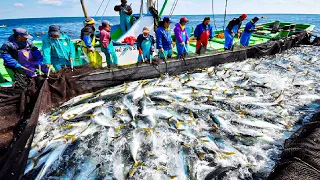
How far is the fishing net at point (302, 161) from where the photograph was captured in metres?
2.20

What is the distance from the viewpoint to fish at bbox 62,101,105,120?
4361 mm

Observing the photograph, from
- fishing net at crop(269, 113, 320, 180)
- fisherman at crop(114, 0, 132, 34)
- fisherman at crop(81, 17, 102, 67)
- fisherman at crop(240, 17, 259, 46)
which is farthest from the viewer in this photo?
fisherman at crop(240, 17, 259, 46)

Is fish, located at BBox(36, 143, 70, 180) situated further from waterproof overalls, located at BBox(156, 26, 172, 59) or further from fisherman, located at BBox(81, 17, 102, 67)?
waterproof overalls, located at BBox(156, 26, 172, 59)

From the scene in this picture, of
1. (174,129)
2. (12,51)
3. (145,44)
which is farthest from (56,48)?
(174,129)

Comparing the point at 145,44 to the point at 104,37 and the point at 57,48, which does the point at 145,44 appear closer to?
the point at 104,37

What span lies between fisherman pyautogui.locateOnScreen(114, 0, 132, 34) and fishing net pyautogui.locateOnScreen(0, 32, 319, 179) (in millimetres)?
4528

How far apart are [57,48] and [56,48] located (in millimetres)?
27

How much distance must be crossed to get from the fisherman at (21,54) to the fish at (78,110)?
70.9 inches

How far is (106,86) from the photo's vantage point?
5.66 m

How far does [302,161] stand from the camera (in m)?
2.38

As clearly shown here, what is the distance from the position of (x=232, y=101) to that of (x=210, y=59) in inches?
94.7

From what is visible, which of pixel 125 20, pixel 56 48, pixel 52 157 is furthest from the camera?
pixel 125 20

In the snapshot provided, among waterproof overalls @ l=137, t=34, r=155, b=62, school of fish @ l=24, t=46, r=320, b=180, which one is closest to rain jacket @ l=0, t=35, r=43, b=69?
school of fish @ l=24, t=46, r=320, b=180

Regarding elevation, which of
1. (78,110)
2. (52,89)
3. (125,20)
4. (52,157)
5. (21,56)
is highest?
(125,20)
